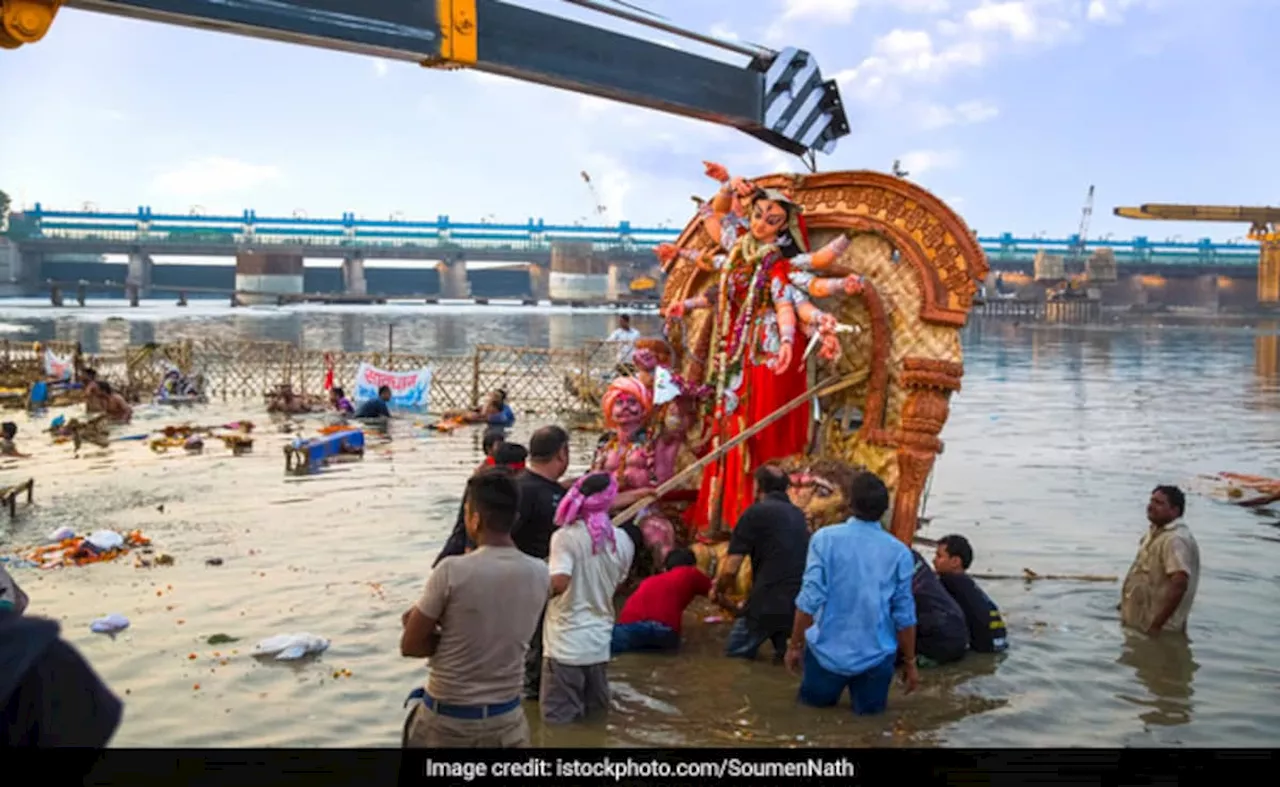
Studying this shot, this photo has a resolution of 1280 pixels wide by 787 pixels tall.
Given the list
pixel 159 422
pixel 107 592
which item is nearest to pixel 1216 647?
pixel 107 592

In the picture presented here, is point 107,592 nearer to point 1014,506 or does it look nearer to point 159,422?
point 1014,506

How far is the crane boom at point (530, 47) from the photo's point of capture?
7.47m

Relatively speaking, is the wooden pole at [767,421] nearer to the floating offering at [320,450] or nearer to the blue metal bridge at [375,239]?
the floating offering at [320,450]

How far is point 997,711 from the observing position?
752 cm

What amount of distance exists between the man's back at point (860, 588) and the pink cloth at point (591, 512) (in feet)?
3.84

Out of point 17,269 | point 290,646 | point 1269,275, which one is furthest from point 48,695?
point 1269,275

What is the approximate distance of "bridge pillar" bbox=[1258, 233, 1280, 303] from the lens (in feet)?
293

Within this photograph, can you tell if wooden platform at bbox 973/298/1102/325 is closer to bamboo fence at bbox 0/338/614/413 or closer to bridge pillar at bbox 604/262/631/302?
bridge pillar at bbox 604/262/631/302

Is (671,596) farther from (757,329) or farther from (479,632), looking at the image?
(479,632)

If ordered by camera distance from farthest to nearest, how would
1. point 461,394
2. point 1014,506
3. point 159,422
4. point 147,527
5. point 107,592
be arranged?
point 461,394
point 159,422
point 1014,506
point 147,527
point 107,592

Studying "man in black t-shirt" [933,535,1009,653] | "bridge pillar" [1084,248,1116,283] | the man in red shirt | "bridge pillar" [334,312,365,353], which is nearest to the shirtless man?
the man in red shirt

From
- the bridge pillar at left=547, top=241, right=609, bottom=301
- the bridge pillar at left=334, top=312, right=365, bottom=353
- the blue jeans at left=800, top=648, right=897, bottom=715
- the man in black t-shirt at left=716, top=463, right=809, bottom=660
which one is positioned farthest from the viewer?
the bridge pillar at left=547, top=241, right=609, bottom=301

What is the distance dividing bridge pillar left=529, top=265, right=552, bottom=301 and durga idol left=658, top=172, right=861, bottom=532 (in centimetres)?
10348
